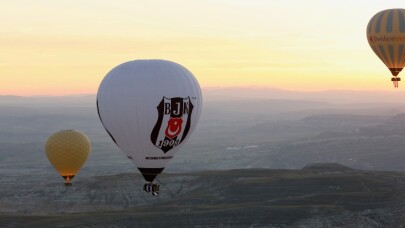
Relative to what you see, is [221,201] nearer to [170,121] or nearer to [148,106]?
[170,121]

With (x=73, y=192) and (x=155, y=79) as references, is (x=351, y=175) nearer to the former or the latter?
(x=73, y=192)

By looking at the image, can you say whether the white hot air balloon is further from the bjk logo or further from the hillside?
the hillside

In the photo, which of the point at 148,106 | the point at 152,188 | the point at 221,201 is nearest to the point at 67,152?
the point at 221,201

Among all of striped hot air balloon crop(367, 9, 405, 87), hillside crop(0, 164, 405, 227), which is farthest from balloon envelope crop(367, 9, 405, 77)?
hillside crop(0, 164, 405, 227)

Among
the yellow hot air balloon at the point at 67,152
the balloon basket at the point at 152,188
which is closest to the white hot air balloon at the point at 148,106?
the balloon basket at the point at 152,188

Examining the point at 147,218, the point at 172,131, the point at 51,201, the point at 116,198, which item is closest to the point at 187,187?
the point at 116,198

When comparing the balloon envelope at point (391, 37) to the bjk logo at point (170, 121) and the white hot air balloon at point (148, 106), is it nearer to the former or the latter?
the white hot air balloon at point (148, 106)
